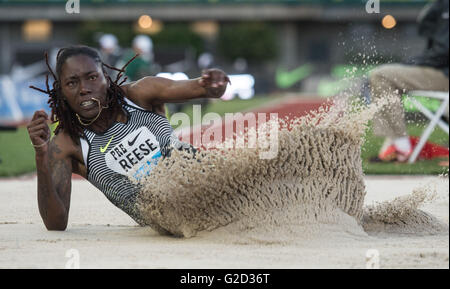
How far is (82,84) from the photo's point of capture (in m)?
4.05

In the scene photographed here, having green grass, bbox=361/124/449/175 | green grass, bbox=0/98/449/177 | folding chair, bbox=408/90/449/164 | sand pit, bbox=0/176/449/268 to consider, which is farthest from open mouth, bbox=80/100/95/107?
folding chair, bbox=408/90/449/164

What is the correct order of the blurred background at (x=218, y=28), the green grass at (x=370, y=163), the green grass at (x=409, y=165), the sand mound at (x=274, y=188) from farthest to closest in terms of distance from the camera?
1. the blurred background at (x=218, y=28)
2. the green grass at (x=370, y=163)
3. the green grass at (x=409, y=165)
4. the sand mound at (x=274, y=188)

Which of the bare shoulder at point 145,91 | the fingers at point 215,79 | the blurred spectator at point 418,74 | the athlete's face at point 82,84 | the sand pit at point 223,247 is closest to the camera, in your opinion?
the sand pit at point 223,247

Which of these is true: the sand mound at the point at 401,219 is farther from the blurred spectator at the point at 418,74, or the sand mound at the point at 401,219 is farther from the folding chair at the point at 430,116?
the folding chair at the point at 430,116

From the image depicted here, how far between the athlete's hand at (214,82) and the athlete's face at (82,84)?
59 cm

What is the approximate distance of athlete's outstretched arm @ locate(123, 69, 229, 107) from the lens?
3891mm

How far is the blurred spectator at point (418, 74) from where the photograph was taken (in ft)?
28.3

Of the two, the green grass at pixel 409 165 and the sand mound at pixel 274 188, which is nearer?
the sand mound at pixel 274 188

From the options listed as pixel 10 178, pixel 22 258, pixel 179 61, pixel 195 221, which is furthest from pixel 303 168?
pixel 179 61

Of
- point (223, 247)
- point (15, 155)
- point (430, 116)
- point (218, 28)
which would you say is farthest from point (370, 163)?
point (218, 28)

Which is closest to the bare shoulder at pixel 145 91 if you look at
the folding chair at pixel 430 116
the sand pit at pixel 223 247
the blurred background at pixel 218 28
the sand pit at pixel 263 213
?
the sand pit at pixel 263 213

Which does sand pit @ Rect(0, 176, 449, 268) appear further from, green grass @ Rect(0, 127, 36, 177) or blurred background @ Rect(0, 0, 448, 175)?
blurred background @ Rect(0, 0, 448, 175)

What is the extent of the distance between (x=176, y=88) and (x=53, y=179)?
839 mm

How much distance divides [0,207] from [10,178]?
2591mm
